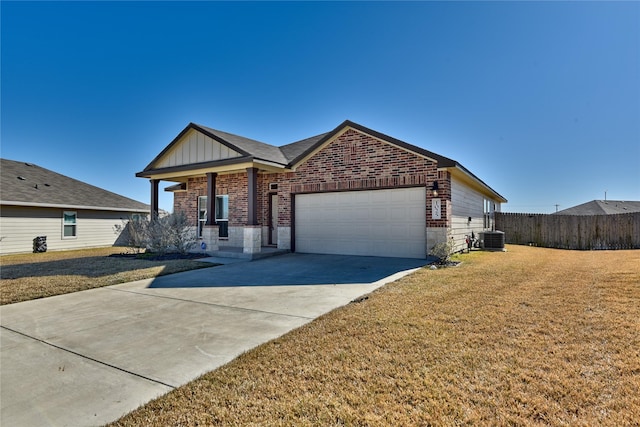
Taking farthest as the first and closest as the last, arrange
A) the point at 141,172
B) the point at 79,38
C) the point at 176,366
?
1. the point at 141,172
2. the point at 79,38
3. the point at 176,366

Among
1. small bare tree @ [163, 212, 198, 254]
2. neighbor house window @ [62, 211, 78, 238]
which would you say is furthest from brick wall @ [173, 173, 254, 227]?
neighbor house window @ [62, 211, 78, 238]

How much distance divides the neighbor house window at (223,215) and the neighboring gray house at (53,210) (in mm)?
8755

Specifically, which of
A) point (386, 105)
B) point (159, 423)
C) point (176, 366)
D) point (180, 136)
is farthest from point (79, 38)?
point (159, 423)

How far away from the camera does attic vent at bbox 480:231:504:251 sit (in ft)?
47.4

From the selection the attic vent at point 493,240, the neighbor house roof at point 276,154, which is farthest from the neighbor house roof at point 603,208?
the neighbor house roof at point 276,154

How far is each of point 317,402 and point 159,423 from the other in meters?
1.18

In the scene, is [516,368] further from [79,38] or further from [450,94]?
[79,38]

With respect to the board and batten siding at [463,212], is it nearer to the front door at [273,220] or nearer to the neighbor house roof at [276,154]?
the neighbor house roof at [276,154]

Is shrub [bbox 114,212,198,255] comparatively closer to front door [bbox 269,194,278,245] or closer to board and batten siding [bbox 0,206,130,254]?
front door [bbox 269,194,278,245]

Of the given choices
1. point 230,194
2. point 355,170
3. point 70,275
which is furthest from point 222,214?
point 70,275

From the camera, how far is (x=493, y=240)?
48.0 feet

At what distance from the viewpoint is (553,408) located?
8.06ft

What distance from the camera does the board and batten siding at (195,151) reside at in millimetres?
13047

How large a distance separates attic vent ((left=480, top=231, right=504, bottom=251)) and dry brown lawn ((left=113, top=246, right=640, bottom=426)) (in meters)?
9.69
